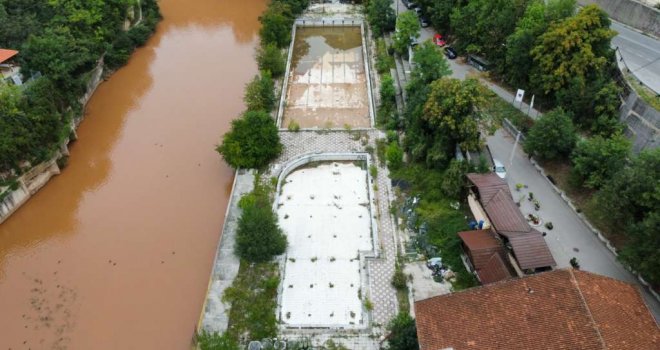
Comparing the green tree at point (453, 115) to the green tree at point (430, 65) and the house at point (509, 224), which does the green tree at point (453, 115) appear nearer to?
the house at point (509, 224)

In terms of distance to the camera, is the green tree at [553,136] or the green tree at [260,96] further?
the green tree at [260,96]

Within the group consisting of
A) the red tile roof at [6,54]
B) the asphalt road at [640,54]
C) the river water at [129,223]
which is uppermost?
the asphalt road at [640,54]

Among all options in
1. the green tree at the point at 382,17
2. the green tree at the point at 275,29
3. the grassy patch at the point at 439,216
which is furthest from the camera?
the green tree at the point at 382,17

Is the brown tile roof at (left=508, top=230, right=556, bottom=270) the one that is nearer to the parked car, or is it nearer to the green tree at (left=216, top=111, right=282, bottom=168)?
the parked car

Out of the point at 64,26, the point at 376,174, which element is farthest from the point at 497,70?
the point at 64,26

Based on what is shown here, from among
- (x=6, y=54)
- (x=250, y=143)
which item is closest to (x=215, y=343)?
(x=250, y=143)

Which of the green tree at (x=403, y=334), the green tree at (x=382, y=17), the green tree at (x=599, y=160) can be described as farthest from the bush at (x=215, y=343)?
the green tree at (x=382, y=17)

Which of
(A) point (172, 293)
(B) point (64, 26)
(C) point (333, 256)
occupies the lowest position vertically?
(A) point (172, 293)

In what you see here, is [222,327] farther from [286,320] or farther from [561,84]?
[561,84]
